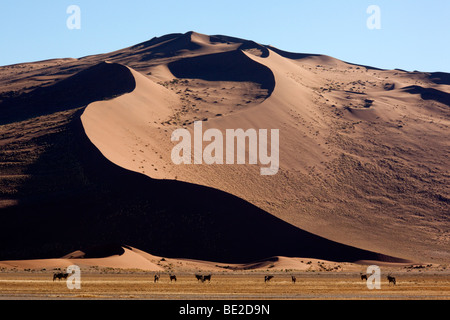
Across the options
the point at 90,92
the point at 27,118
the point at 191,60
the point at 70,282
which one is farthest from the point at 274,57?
the point at 70,282

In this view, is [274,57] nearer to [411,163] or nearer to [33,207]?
[411,163]

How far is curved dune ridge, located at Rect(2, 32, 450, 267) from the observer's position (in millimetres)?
58250

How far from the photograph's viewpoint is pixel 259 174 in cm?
7138

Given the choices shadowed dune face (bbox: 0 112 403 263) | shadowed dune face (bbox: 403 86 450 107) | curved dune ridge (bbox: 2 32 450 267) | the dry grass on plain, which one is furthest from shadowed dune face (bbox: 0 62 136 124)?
shadowed dune face (bbox: 403 86 450 107)

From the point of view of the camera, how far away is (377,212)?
6875 centimetres

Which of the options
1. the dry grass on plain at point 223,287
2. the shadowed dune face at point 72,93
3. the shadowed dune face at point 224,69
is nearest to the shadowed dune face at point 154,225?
the dry grass on plain at point 223,287

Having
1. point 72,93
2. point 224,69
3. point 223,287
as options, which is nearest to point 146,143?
point 72,93

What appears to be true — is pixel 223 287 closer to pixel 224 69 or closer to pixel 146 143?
pixel 146 143

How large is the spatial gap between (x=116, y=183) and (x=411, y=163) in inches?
1557

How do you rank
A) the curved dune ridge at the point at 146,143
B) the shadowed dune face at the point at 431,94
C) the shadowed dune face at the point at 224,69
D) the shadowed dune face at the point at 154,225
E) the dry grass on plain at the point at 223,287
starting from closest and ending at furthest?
the dry grass on plain at the point at 223,287
the shadowed dune face at the point at 154,225
the curved dune ridge at the point at 146,143
the shadowed dune face at the point at 224,69
the shadowed dune face at the point at 431,94

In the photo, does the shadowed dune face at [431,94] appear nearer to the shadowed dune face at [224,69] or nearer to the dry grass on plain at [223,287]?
the shadowed dune face at [224,69]

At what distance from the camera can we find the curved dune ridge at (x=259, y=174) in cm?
5825
